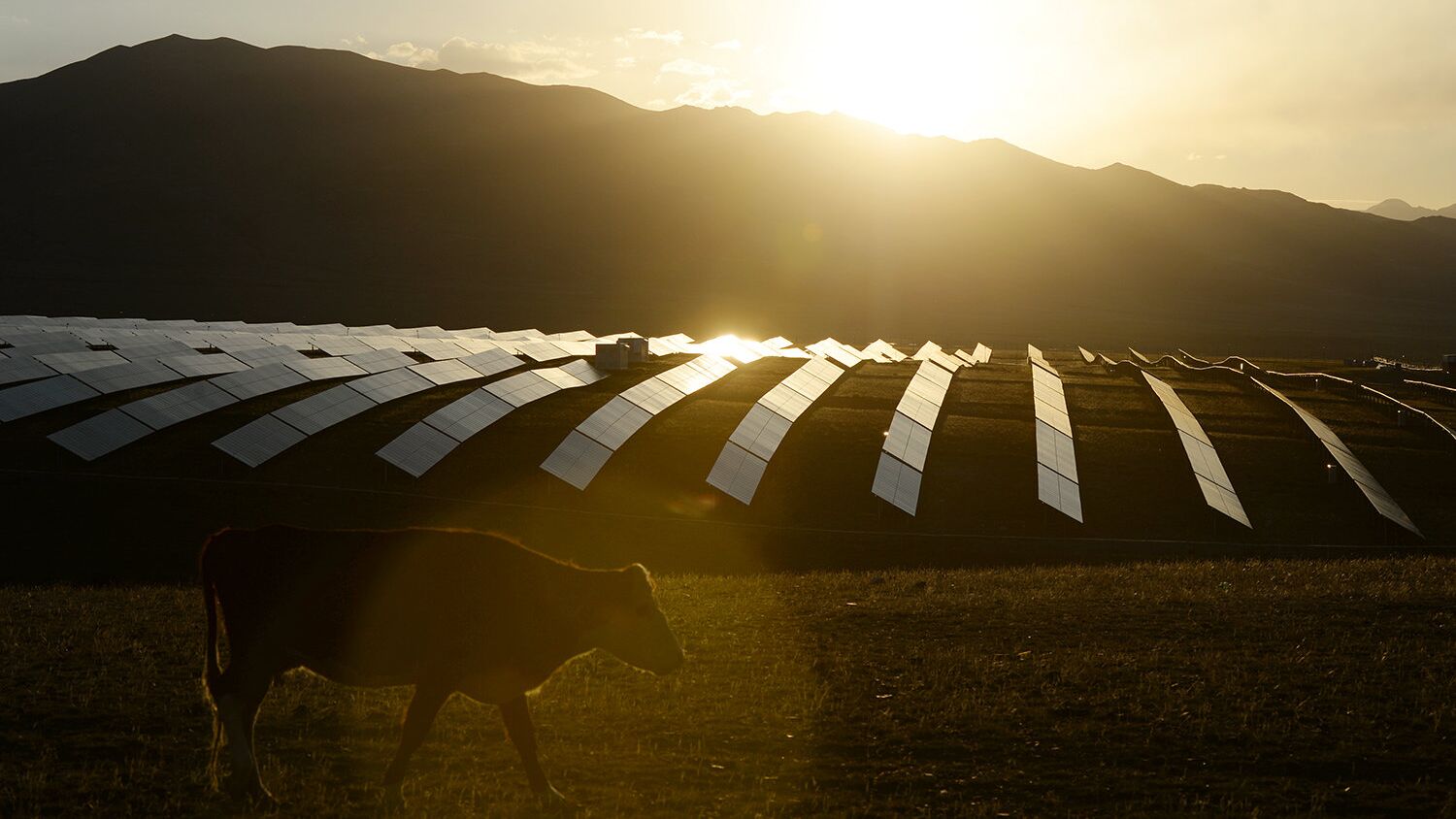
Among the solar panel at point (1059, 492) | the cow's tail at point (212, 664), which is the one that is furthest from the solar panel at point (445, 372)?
the cow's tail at point (212, 664)

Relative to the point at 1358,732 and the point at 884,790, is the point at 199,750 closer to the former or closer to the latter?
the point at 884,790

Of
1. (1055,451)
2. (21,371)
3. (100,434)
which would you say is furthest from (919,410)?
(21,371)

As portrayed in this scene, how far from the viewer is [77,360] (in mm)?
63094

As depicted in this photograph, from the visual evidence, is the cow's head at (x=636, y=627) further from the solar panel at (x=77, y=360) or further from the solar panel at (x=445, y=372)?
the solar panel at (x=77, y=360)

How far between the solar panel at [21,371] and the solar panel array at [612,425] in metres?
32.4

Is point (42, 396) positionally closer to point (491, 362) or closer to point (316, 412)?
point (316, 412)

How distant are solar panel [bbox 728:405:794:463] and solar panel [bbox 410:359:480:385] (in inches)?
702

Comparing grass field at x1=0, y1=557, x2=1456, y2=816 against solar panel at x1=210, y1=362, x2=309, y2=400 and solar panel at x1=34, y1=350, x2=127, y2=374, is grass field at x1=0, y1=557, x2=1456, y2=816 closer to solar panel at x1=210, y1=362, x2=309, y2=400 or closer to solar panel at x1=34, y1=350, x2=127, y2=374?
solar panel at x1=210, y1=362, x2=309, y2=400

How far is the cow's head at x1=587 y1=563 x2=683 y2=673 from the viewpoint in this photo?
38.4 ft

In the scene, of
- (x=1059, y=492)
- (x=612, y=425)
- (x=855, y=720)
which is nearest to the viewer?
(x=855, y=720)

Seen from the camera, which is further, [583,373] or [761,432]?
[583,373]

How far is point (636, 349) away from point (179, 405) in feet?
101

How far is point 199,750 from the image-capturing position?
13.9 meters

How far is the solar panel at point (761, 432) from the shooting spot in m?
46.9
